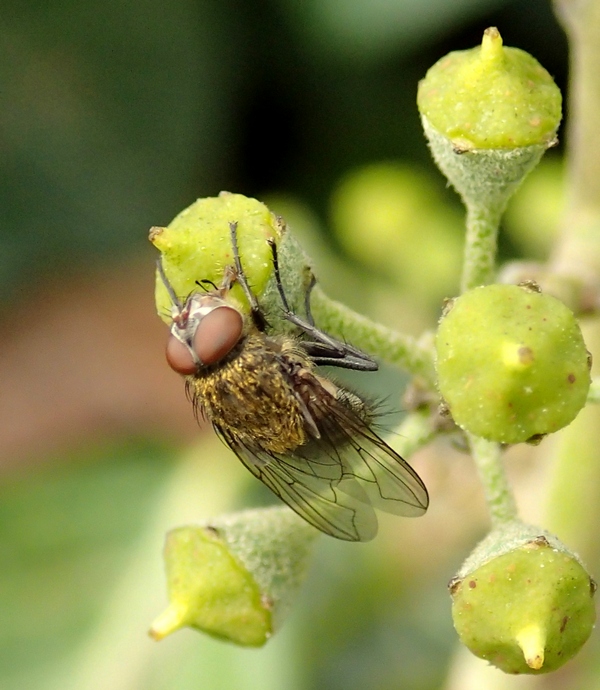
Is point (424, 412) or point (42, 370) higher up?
point (424, 412)

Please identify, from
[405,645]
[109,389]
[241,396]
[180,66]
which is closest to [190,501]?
[109,389]

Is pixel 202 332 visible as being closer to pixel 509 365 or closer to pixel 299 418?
pixel 299 418

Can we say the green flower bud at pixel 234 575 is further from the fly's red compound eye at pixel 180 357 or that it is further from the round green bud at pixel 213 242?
the round green bud at pixel 213 242

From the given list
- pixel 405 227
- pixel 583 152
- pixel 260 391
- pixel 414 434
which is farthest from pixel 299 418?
pixel 405 227

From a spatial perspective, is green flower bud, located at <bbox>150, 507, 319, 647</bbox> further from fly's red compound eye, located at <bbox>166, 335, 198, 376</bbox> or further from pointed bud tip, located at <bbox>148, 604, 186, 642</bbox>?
fly's red compound eye, located at <bbox>166, 335, 198, 376</bbox>

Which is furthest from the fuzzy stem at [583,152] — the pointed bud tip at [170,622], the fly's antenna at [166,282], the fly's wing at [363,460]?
the pointed bud tip at [170,622]

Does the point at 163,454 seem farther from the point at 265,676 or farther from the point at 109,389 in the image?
the point at 265,676
